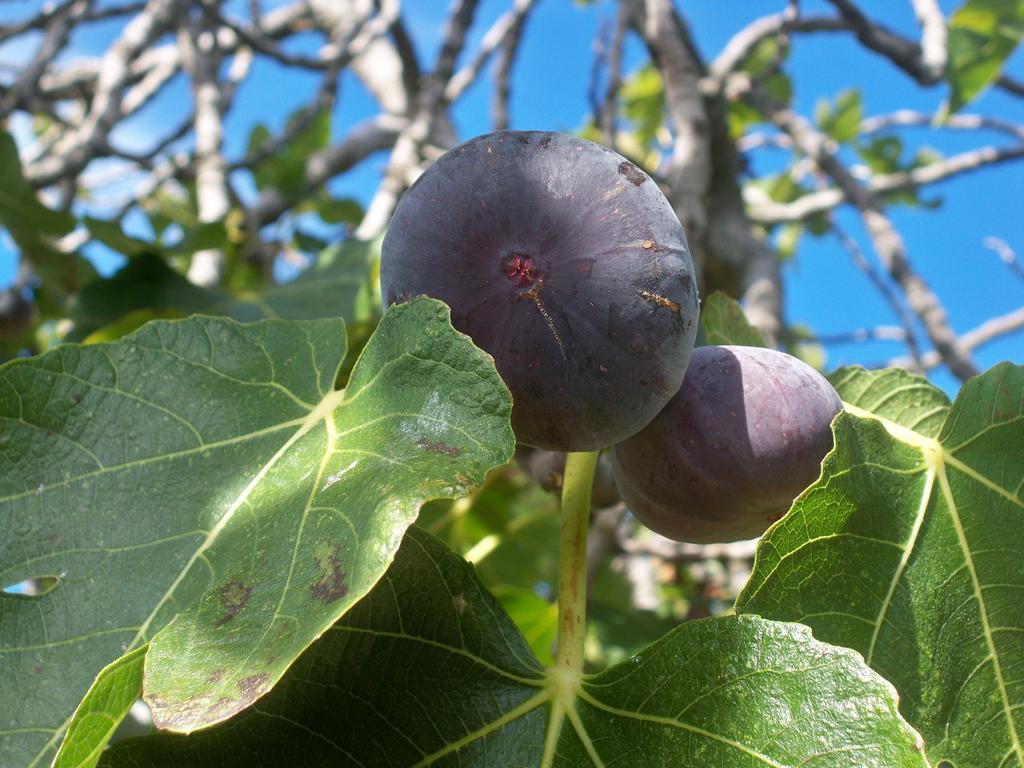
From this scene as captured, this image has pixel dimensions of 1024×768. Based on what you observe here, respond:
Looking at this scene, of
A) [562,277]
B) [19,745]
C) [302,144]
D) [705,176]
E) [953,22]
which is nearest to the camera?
[19,745]

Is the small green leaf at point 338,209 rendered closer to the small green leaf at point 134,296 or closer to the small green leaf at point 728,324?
the small green leaf at point 134,296

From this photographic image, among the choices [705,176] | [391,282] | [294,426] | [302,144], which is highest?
[391,282]

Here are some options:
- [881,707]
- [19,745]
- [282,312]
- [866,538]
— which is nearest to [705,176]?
[282,312]

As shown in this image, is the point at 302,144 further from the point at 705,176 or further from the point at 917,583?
the point at 917,583

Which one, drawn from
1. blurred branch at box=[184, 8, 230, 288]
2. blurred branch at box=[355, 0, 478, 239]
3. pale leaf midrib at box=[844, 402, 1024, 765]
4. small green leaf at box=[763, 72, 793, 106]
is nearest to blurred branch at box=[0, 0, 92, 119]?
blurred branch at box=[184, 8, 230, 288]

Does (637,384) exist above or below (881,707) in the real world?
above

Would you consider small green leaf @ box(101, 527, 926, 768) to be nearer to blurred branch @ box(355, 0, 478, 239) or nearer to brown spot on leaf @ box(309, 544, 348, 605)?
brown spot on leaf @ box(309, 544, 348, 605)
